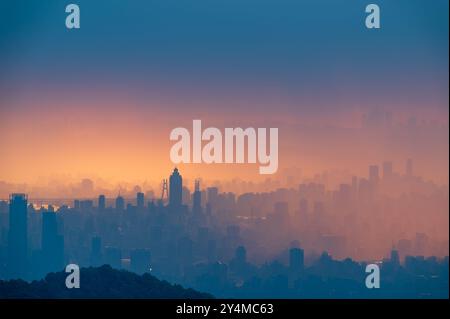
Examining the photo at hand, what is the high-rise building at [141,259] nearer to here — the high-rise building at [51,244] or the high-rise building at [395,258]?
the high-rise building at [51,244]

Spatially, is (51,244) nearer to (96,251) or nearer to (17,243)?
(96,251)

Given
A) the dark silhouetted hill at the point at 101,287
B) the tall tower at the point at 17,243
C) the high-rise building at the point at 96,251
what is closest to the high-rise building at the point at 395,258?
the dark silhouetted hill at the point at 101,287

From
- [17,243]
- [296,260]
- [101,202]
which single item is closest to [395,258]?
[296,260]

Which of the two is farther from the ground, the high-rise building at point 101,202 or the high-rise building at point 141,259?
the high-rise building at point 101,202

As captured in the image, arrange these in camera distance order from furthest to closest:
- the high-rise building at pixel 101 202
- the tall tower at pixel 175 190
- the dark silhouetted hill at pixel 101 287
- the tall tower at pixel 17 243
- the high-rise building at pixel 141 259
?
the tall tower at pixel 17 243 → the high-rise building at pixel 141 259 → the high-rise building at pixel 101 202 → the tall tower at pixel 175 190 → the dark silhouetted hill at pixel 101 287
